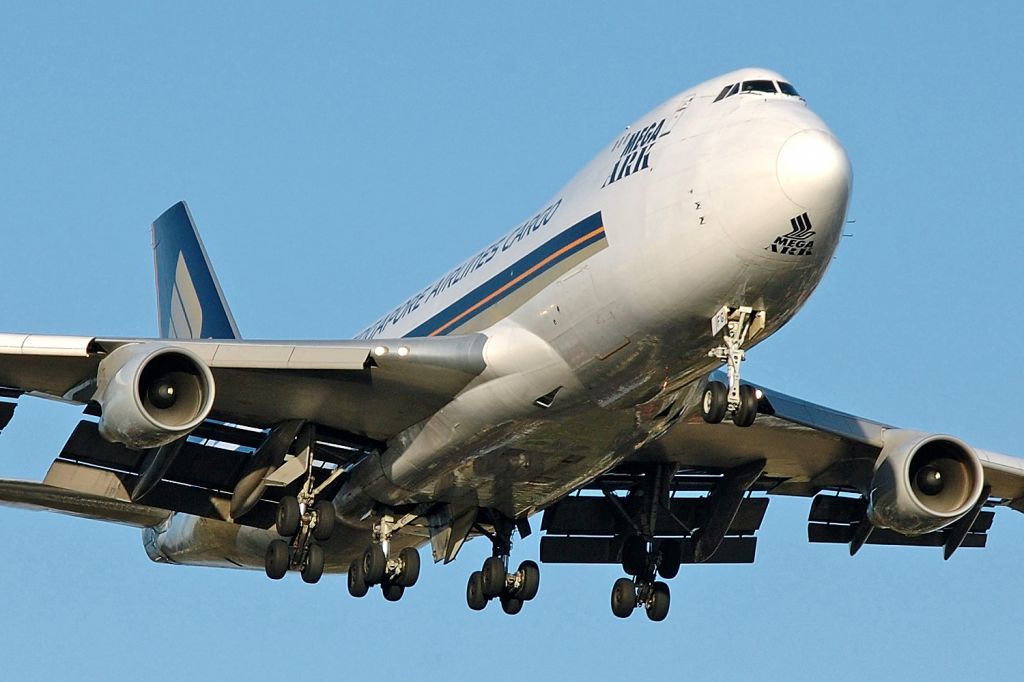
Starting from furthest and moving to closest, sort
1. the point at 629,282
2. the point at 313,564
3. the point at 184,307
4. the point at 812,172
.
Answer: the point at 184,307
the point at 313,564
the point at 629,282
the point at 812,172

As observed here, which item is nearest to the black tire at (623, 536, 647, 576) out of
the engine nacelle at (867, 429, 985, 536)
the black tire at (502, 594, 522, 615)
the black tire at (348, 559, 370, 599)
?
the black tire at (502, 594, 522, 615)

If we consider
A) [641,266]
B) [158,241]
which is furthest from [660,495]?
[158,241]

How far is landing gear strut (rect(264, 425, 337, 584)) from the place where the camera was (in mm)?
31188

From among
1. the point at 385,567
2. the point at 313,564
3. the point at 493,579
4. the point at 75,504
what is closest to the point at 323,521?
the point at 313,564

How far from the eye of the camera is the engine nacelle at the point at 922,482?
3278cm

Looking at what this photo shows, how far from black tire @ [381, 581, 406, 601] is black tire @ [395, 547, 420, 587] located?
96 millimetres

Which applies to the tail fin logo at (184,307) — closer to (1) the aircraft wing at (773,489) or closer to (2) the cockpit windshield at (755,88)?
(1) the aircraft wing at (773,489)

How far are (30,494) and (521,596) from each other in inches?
342

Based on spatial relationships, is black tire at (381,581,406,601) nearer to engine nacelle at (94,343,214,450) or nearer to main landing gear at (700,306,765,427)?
Answer: engine nacelle at (94,343,214,450)

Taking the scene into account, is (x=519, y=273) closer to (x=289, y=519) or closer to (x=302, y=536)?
(x=289, y=519)

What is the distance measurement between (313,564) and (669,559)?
25.2 ft

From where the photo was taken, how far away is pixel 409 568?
107ft

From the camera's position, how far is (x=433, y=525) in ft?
108

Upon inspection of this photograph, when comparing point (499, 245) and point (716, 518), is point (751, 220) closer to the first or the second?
point (499, 245)
